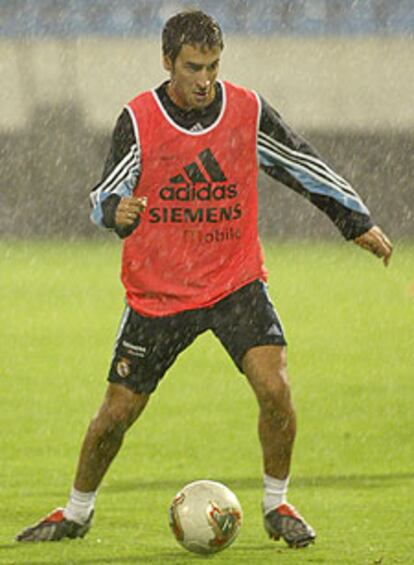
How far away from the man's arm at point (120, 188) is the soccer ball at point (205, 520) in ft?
3.15

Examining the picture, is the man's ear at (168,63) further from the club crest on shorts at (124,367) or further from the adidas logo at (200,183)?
the club crest on shorts at (124,367)

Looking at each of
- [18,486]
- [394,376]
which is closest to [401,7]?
[394,376]

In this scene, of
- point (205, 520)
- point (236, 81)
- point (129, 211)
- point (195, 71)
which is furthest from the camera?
point (236, 81)

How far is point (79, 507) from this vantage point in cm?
711

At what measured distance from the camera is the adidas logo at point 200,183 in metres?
7.04

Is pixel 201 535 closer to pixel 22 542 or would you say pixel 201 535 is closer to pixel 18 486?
pixel 22 542

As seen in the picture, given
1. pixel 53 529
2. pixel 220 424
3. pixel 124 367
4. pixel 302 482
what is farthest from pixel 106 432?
pixel 220 424

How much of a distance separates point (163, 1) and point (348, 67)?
2.39 metres

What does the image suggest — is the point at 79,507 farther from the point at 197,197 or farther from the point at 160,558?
the point at 197,197

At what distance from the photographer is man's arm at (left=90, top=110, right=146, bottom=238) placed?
660 centimetres

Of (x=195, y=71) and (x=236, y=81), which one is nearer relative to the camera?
(x=195, y=71)

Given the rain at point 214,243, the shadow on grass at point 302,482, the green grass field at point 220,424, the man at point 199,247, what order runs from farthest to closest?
the rain at point 214,243, the shadow on grass at point 302,482, the green grass field at point 220,424, the man at point 199,247

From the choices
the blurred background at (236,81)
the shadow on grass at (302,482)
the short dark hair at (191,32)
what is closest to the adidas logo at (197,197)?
the short dark hair at (191,32)

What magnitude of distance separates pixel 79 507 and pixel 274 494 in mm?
706
